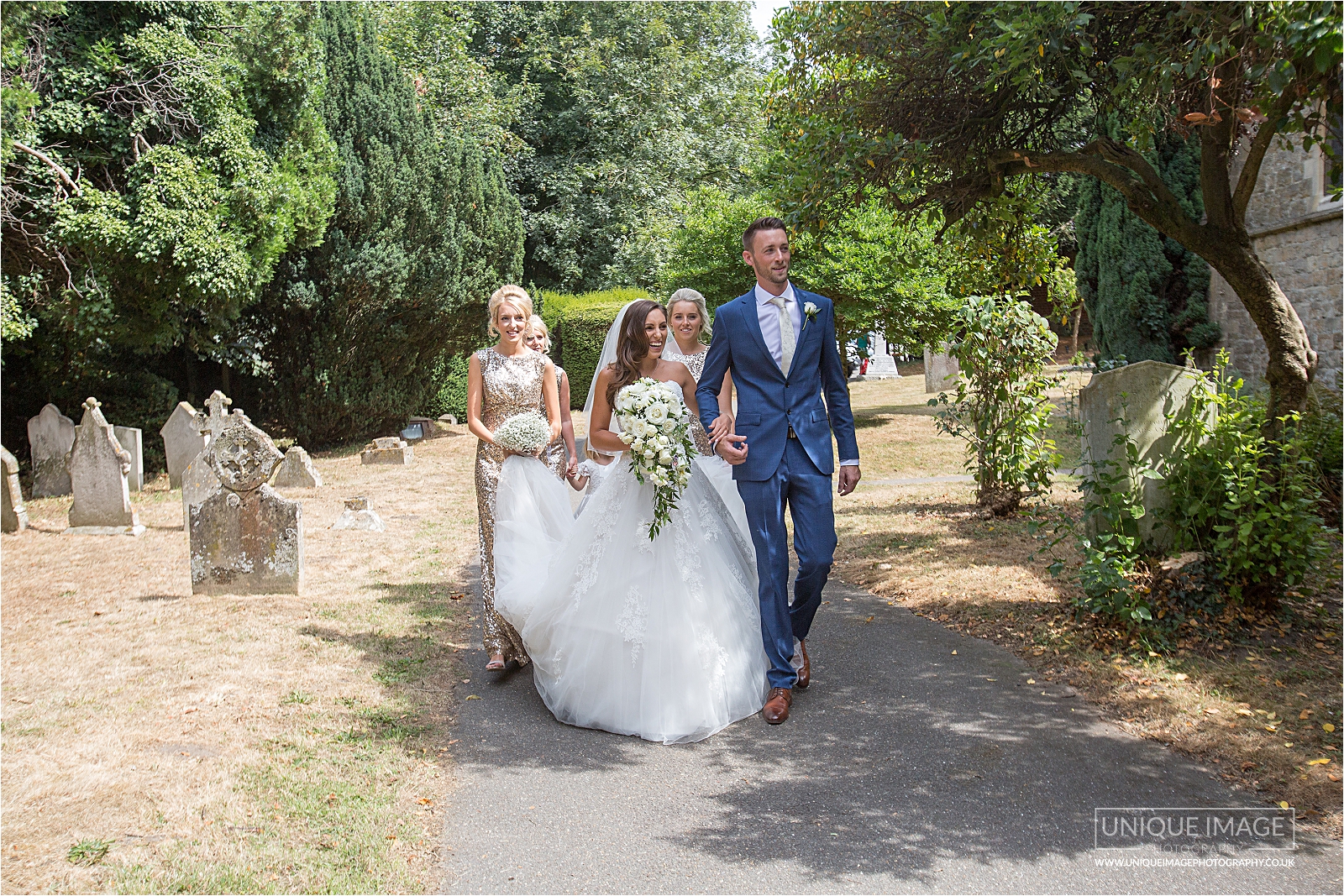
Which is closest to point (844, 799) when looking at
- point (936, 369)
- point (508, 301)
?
point (508, 301)

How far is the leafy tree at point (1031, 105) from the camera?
5406mm

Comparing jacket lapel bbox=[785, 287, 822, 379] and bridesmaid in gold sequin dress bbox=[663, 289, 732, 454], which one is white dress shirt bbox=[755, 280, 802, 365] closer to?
jacket lapel bbox=[785, 287, 822, 379]

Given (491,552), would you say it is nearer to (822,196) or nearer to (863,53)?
(822,196)

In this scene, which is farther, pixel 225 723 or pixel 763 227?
pixel 763 227

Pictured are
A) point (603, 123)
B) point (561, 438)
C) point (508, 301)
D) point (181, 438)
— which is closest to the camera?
point (508, 301)

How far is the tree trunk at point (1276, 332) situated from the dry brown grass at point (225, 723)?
224 inches

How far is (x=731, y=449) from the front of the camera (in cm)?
488

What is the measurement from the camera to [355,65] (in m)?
18.6

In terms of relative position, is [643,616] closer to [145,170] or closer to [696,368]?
[696,368]

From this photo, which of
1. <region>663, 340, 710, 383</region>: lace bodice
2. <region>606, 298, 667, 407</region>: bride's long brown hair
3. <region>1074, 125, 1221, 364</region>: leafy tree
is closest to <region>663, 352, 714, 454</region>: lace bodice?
<region>663, 340, 710, 383</region>: lace bodice

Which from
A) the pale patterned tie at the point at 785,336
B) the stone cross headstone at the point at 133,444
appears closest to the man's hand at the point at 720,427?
the pale patterned tie at the point at 785,336

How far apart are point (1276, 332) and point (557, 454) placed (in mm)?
4823

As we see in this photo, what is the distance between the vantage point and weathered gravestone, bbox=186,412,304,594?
7.68 m

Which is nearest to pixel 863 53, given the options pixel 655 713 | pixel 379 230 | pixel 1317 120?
pixel 1317 120
